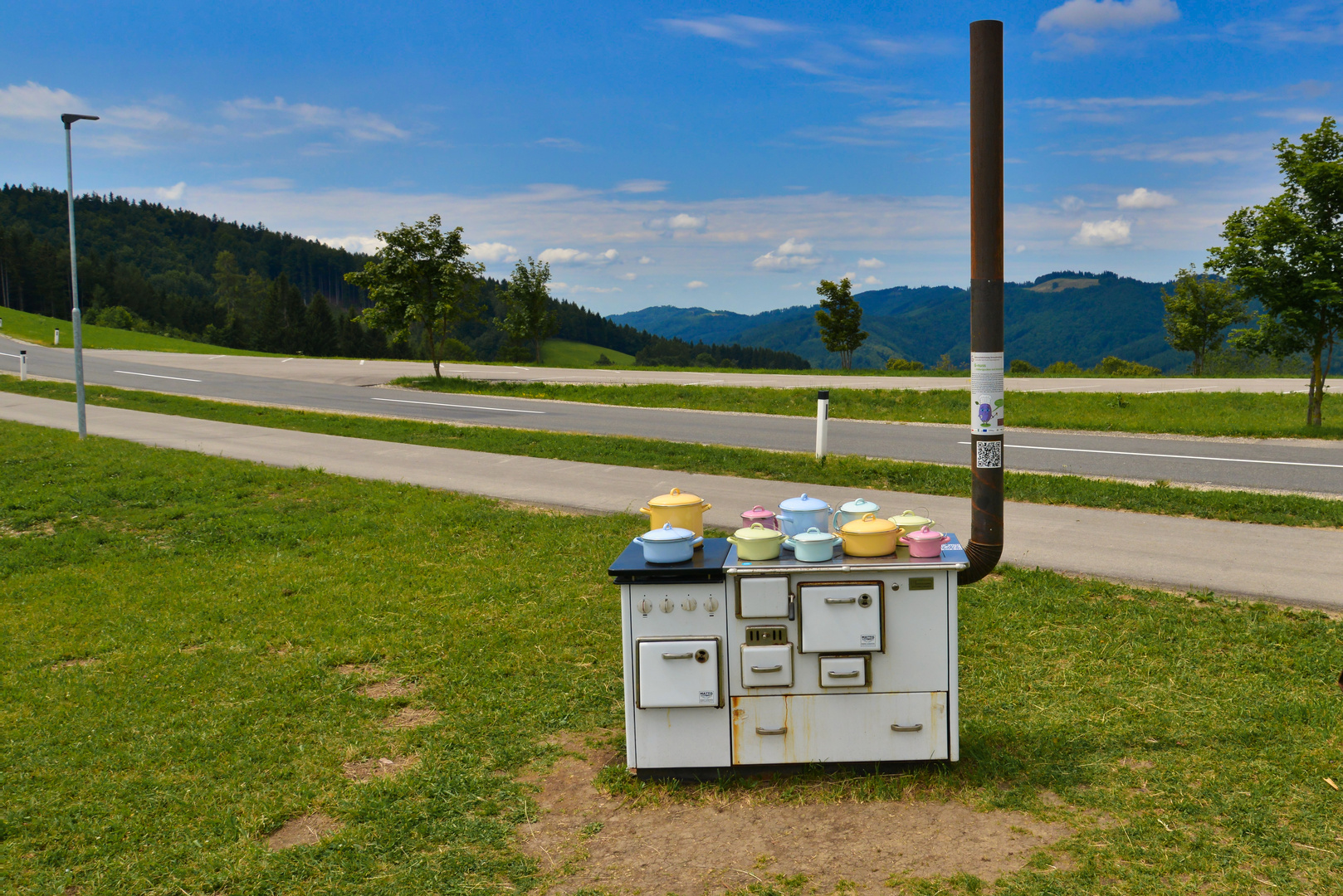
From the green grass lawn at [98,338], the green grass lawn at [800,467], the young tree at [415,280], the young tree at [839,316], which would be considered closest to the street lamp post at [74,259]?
the green grass lawn at [800,467]

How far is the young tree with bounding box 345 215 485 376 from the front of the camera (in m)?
27.4

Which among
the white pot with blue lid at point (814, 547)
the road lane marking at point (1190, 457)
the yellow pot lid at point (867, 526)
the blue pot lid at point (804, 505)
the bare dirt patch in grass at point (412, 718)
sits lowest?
the bare dirt patch in grass at point (412, 718)

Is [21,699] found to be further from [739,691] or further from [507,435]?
[507,435]

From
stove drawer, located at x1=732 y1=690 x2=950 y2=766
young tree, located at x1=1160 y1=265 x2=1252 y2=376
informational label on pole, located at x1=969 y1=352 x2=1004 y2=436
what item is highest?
young tree, located at x1=1160 y1=265 x2=1252 y2=376

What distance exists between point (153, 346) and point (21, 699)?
54.8 meters

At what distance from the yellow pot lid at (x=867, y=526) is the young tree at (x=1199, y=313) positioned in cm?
4021

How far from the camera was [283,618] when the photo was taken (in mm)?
7086

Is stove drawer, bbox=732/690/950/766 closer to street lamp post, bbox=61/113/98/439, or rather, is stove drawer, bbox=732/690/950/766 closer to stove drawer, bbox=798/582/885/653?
stove drawer, bbox=798/582/885/653

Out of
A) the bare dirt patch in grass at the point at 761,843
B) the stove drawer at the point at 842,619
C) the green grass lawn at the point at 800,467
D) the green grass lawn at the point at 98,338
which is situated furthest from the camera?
the green grass lawn at the point at 98,338

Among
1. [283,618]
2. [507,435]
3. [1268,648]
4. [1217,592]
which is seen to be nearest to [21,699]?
[283,618]

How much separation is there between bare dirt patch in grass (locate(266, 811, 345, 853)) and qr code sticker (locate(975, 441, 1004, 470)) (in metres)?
3.82

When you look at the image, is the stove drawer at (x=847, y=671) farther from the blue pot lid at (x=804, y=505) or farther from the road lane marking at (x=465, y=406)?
the road lane marking at (x=465, y=406)

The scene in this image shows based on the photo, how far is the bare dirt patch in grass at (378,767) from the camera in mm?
4656

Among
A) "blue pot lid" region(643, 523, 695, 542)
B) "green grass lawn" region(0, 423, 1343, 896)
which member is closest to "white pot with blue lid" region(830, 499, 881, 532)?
"blue pot lid" region(643, 523, 695, 542)
